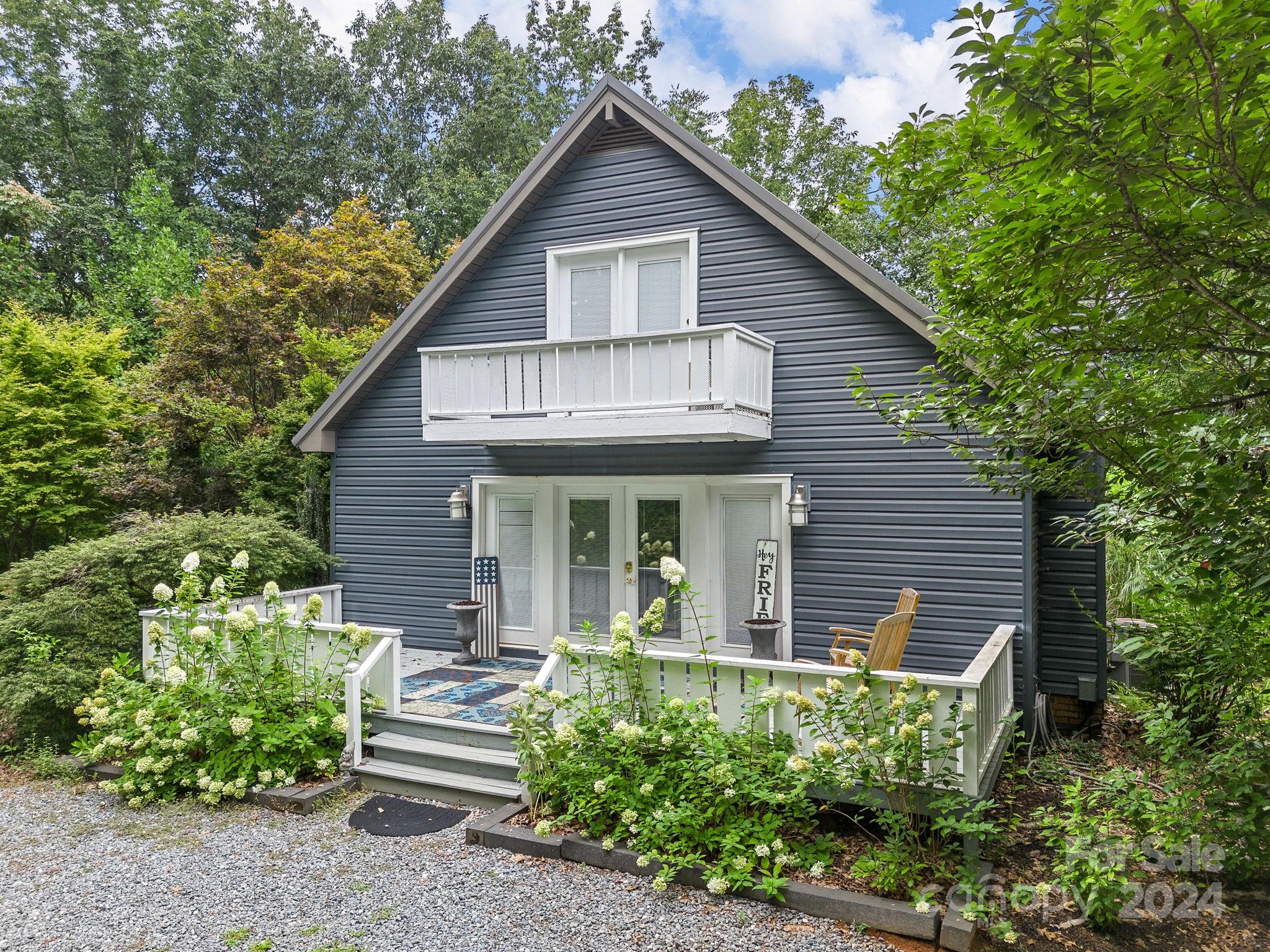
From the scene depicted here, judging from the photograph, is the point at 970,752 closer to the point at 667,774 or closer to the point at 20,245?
the point at 667,774

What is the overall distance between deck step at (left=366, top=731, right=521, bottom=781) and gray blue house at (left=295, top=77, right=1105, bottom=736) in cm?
303

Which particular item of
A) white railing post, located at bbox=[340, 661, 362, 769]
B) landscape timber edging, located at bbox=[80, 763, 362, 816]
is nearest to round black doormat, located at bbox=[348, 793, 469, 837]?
landscape timber edging, located at bbox=[80, 763, 362, 816]

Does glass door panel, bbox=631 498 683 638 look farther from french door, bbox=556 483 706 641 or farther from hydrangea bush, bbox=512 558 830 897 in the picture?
hydrangea bush, bbox=512 558 830 897

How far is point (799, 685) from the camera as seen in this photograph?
185 inches

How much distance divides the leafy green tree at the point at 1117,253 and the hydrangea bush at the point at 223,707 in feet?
15.5

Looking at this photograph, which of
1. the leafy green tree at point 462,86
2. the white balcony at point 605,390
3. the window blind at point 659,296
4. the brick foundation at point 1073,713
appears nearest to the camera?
the white balcony at point 605,390

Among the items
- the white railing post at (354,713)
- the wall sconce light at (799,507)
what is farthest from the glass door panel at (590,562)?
the white railing post at (354,713)

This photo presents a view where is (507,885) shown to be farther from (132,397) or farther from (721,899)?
(132,397)

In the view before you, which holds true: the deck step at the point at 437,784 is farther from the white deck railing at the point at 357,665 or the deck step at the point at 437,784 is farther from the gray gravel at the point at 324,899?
the gray gravel at the point at 324,899

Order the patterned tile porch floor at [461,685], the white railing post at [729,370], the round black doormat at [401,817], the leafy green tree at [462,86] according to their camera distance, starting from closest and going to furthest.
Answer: the round black doormat at [401,817] < the patterned tile porch floor at [461,685] < the white railing post at [729,370] < the leafy green tree at [462,86]

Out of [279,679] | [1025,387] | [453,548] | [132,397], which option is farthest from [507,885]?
[132,397]

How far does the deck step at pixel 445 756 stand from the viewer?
560 centimetres

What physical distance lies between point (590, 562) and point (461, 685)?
6.79 ft

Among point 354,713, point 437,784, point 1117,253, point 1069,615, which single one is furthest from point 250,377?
point 1117,253
